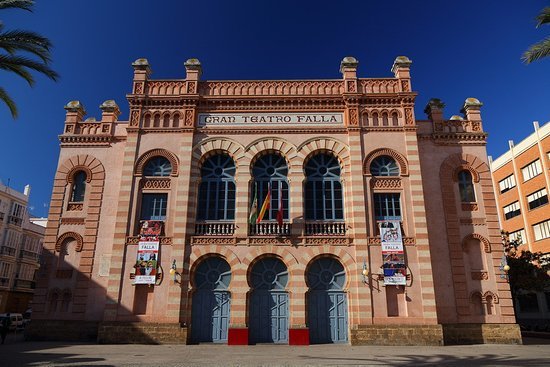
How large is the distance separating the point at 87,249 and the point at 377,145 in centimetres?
1715

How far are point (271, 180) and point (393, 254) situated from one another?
7.65m

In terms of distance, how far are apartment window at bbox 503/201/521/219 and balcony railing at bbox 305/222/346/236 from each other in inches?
1149

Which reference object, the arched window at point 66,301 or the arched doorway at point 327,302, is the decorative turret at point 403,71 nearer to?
the arched doorway at point 327,302

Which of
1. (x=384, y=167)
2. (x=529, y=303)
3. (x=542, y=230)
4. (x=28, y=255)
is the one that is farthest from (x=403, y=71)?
(x=28, y=255)

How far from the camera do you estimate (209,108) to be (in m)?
24.5

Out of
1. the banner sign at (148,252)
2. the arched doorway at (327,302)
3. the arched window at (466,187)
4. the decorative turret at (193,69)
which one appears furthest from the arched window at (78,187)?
the arched window at (466,187)

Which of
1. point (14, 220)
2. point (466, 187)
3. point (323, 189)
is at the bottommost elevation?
point (323, 189)

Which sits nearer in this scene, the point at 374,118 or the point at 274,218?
the point at 274,218

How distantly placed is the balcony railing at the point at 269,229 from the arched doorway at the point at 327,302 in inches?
92.1

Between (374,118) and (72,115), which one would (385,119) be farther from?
(72,115)

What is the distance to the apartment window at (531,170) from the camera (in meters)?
38.9

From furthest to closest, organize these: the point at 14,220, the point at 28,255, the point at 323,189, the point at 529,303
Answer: the point at 28,255 < the point at 14,220 < the point at 529,303 < the point at 323,189

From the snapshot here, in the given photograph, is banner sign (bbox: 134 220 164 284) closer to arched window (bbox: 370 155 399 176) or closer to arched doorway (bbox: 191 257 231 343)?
arched doorway (bbox: 191 257 231 343)

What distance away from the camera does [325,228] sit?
22.1 meters
